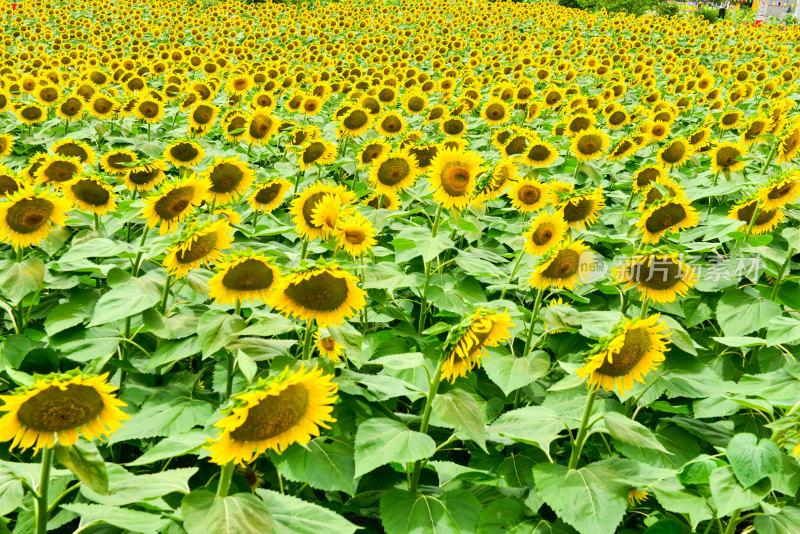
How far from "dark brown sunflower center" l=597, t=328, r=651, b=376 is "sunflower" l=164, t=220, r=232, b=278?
1.53 m

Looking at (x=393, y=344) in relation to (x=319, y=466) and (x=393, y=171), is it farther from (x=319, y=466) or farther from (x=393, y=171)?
(x=319, y=466)

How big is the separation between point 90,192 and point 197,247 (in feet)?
3.84

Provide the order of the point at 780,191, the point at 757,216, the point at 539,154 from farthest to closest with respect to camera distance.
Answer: the point at 539,154, the point at 757,216, the point at 780,191

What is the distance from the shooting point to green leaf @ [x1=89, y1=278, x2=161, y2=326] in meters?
2.38

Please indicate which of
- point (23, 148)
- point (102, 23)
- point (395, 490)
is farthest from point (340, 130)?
point (102, 23)

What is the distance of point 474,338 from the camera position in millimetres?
1960

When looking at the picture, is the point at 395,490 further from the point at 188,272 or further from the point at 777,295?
the point at 777,295

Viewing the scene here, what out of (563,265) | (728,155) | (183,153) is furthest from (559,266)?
(183,153)

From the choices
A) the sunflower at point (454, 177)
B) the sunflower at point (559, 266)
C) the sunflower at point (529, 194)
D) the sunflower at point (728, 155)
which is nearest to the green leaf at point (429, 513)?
the sunflower at point (559, 266)

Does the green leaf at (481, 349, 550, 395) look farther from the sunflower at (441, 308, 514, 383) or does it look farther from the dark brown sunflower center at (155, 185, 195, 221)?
the dark brown sunflower center at (155, 185, 195, 221)

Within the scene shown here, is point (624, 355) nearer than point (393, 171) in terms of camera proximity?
Yes

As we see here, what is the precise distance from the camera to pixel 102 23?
17797mm

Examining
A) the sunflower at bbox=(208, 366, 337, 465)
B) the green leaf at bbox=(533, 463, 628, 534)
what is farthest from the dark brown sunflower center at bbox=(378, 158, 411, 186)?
the sunflower at bbox=(208, 366, 337, 465)

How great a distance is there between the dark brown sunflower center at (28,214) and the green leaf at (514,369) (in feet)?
7.03
